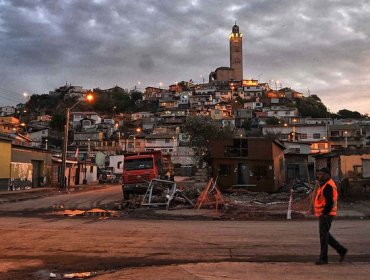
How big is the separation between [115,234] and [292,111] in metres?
129

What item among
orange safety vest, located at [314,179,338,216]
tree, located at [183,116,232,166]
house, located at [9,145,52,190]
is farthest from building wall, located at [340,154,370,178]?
tree, located at [183,116,232,166]

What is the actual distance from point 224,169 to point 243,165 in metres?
1.49

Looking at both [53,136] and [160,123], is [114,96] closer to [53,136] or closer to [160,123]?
[160,123]

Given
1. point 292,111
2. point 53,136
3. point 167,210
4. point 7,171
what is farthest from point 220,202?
point 292,111

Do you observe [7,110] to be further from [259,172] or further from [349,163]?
[349,163]

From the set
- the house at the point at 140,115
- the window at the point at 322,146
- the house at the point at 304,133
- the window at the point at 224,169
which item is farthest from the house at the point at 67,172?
the house at the point at 140,115

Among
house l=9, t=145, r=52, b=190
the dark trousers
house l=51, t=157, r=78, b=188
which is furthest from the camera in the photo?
house l=51, t=157, r=78, b=188

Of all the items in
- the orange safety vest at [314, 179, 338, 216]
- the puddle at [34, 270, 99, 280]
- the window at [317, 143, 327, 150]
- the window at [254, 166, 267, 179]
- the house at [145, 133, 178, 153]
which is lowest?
the puddle at [34, 270, 99, 280]

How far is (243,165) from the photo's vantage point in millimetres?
36125

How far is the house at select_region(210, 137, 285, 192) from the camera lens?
118 feet

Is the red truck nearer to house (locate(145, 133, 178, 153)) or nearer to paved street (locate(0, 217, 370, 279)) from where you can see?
paved street (locate(0, 217, 370, 279))

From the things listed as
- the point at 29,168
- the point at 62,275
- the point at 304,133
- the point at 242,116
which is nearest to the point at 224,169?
the point at 29,168

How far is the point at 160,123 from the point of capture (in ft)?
477

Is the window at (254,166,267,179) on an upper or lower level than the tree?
lower
